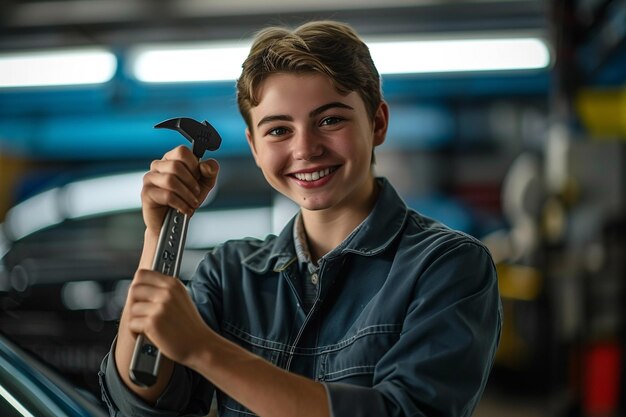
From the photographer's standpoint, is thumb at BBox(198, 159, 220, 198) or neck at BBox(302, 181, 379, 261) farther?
neck at BBox(302, 181, 379, 261)

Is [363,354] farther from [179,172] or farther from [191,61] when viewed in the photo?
[191,61]

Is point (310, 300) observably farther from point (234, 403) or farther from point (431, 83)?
point (431, 83)

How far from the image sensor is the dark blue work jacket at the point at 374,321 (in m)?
0.65

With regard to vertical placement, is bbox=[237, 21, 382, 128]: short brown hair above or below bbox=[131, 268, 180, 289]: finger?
above

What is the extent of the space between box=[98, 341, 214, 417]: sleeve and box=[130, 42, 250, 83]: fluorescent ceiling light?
32cm

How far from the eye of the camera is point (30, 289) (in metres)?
1.00

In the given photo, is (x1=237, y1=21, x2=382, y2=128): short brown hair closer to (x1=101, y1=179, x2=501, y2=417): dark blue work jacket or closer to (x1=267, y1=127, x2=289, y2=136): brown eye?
(x1=267, y1=127, x2=289, y2=136): brown eye

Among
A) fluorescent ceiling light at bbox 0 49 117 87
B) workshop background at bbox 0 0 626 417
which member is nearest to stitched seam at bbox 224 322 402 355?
workshop background at bbox 0 0 626 417

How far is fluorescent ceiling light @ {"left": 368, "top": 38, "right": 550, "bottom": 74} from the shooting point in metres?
0.96

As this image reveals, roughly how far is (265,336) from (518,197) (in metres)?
3.06

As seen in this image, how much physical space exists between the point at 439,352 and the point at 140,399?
26cm

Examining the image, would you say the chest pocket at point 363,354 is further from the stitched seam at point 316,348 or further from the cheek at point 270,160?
the cheek at point 270,160

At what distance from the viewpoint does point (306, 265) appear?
0.73 meters

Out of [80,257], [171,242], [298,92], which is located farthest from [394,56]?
[80,257]
